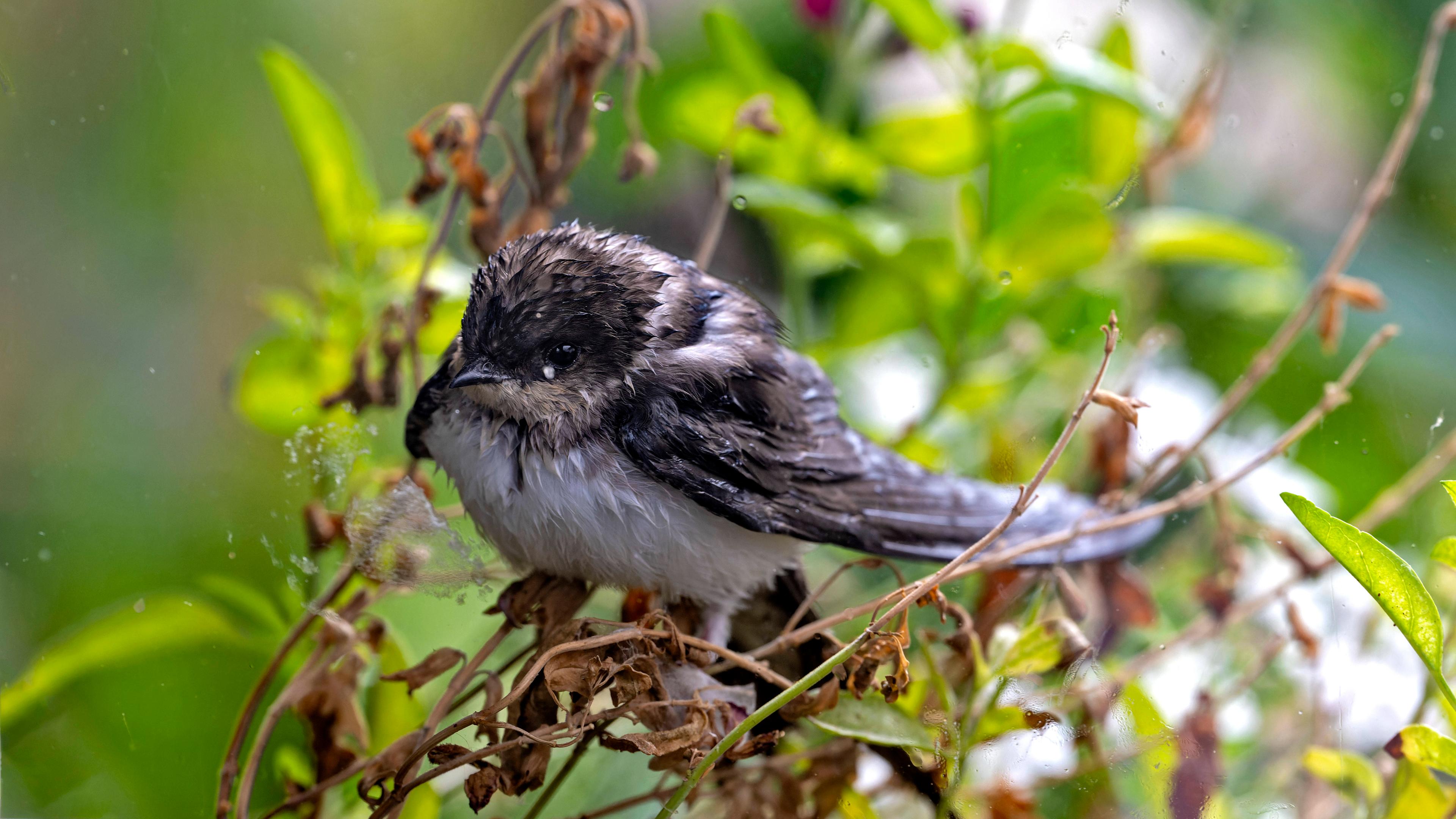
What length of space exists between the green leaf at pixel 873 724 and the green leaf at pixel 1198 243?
2.39 ft

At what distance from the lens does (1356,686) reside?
3.48ft

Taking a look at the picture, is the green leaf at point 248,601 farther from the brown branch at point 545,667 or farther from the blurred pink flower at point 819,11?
the blurred pink flower at point 819,11

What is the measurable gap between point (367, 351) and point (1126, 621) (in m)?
0.76

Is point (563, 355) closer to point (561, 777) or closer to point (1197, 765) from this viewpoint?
point (561, 777)

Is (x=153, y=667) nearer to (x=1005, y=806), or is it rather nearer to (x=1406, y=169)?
(x=1005, y=806)

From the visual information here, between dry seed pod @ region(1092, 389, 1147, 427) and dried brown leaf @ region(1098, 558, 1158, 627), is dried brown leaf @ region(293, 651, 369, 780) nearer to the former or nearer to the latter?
dry seed pod @ region(1092, 389, 1147, 427)

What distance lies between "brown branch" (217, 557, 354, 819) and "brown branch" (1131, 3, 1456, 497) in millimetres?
680

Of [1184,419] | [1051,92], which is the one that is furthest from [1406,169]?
[1051,92]

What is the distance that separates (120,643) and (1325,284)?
3.78ft

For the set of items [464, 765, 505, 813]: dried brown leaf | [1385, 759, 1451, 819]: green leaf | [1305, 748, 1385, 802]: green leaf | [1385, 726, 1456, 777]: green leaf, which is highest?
[464, 765, 505, 813]: dried brown leaf

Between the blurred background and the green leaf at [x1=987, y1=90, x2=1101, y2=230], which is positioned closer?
the blurred background

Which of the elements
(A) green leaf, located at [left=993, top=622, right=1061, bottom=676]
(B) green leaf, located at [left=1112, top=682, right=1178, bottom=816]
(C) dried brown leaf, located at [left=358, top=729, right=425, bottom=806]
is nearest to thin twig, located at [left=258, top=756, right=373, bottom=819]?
(C) dried brown leaf, located at [left=358, top=729, right=425, bottom=806]

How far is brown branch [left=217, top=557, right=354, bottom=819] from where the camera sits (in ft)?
2.54

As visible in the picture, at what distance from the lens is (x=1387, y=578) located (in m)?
0.65
